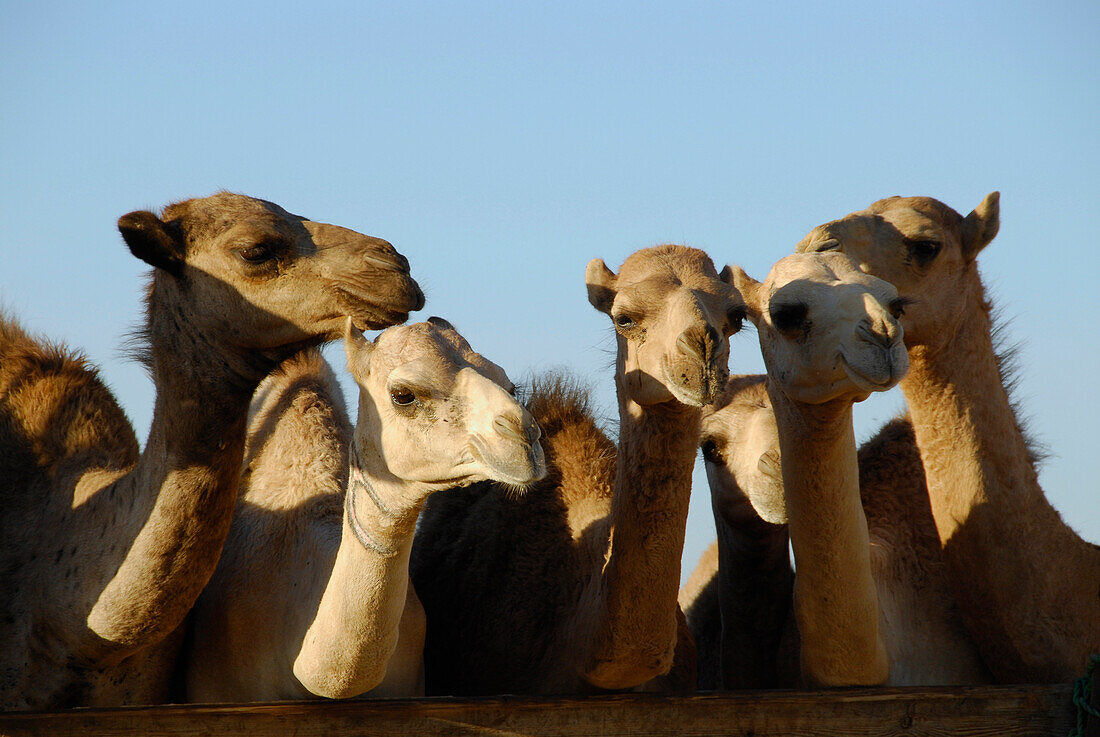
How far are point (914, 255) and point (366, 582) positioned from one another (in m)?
2.84

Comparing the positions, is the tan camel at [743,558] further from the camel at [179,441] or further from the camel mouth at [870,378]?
the camel at [179,441]

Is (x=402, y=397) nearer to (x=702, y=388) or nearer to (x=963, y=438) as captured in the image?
(x=702, y=388)

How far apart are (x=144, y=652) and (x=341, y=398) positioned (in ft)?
6.06

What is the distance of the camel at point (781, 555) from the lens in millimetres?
5336

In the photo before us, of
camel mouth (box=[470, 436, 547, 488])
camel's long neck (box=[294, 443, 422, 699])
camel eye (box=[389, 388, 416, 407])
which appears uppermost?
camel eye (box=[389, 388, 416, 407])

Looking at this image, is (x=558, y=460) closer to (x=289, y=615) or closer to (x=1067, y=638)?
(x=289, y=615)

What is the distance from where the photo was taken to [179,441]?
4703 millimetres

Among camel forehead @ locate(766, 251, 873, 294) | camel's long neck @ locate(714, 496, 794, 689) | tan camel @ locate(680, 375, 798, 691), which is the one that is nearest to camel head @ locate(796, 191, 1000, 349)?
camel forehead @ locate(766, 251, 873, 294)

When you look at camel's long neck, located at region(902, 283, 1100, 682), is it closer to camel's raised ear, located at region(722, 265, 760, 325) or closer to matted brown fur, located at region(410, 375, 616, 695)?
camel's raised ear, located at region(722, 265, 760, 325)

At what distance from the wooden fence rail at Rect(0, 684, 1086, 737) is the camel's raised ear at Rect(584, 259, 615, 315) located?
1.67m

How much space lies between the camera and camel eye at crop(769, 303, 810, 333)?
4.21m

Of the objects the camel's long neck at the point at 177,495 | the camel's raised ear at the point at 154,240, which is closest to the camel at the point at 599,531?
the camel's long neck at the point at 177,495

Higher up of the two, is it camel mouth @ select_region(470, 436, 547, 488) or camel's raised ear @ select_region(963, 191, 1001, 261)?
camel's raised ear @ select_region(963, 191, 1001, 261)

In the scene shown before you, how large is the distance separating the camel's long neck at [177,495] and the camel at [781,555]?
2293 mm
